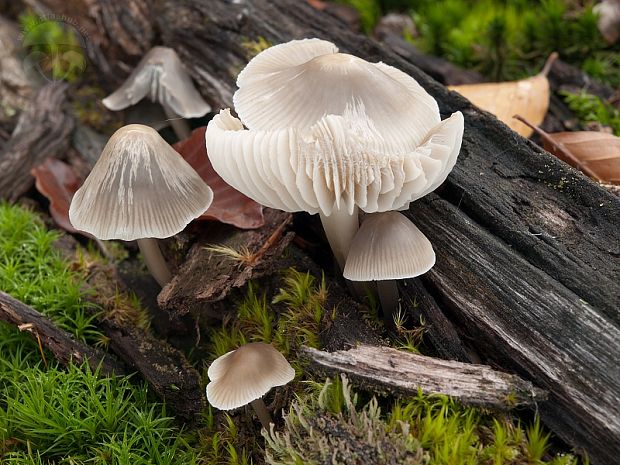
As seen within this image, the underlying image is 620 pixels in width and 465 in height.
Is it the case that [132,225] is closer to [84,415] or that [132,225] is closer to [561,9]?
[84,415]

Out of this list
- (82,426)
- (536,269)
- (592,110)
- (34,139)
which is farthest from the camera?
(34,139)

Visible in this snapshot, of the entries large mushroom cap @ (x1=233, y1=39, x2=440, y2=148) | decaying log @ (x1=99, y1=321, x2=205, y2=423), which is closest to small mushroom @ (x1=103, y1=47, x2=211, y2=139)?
large mushroom cap @ (x1=233, y1=39, x2=440, y2=148)

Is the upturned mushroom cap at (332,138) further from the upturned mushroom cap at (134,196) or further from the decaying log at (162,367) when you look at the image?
the decaying log at (162,367)

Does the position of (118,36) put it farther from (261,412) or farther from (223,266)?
(261,412)

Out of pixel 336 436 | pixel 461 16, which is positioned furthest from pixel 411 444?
pixel 461 16

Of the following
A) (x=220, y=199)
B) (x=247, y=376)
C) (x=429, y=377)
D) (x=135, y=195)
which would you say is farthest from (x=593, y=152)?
(x=135, y=195)

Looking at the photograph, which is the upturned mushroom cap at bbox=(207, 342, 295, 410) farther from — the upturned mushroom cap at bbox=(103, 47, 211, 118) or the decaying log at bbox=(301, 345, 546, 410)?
the upturned mushroom cap at bbox=(103, 47, 211, 118)
